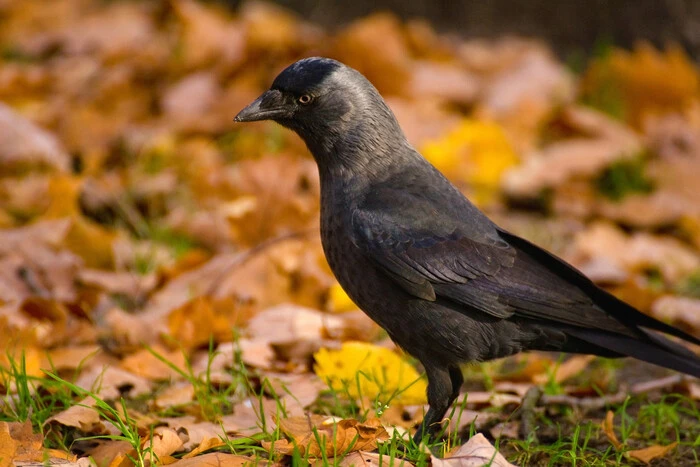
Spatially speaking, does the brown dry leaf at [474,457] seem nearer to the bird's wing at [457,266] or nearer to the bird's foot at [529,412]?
the bird's foot at [529,412]

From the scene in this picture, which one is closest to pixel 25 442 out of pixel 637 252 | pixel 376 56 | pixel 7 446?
pixel 7 446

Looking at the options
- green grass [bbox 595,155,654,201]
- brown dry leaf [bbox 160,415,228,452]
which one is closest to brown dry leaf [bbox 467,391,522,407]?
brown dry leaf [bbox 160,415,228,452]

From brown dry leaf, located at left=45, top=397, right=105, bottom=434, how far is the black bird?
933 millimetres

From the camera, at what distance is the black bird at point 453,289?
316cm

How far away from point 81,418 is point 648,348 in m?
1.90

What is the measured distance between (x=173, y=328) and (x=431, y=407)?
1186 mm

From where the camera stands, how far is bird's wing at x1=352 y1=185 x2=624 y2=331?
316 centimetres

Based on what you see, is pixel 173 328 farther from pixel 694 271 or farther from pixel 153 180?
pixel 694 271

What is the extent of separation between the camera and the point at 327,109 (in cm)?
346

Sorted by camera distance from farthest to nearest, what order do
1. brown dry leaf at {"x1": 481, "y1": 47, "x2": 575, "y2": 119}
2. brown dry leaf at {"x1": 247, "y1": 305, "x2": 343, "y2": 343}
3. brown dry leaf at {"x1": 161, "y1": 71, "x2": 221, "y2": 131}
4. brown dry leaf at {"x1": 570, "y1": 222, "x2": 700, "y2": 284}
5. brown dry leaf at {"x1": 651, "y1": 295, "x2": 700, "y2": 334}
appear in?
brown dry leaf at {"x1": 481, "y1": 47, "x2": 575, "y2": 119}, brown dry leaf at {"x1": 161, "y1": 71, "x2": 221, "y2": 131}, brown dry leaf at {"x1": 570, "y1": 222, "x2": 700, "y2": 284}, brown dry leaf at {"x1": 651, "y1": 295, "x2": 700, "y2": 334}, brown dry leaf at {"x1": 247, "y1": 305, "x2": 343, "y2": 343}

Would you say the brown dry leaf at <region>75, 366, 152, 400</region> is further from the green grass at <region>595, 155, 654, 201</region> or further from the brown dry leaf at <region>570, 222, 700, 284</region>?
the green grass at <region>595, 155, 654, 201</region>

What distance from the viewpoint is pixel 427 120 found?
619 cm

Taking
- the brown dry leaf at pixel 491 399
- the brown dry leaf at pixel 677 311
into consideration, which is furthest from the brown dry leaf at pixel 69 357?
the brown dry leaf at pixel 677 311

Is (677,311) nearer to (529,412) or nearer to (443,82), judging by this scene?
(529,412)
